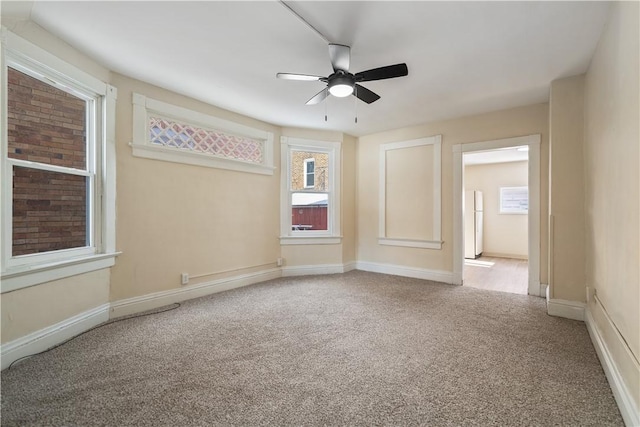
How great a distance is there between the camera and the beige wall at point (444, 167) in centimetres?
367

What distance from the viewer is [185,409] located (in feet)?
5.18

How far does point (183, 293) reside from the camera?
348 centimetres

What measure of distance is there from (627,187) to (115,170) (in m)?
3.98

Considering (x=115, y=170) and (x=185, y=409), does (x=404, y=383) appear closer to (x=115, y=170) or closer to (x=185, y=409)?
(x=185, y=409)

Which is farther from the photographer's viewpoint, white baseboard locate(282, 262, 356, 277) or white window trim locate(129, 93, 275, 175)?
white baseboard locate(282, 262, 356, 277)

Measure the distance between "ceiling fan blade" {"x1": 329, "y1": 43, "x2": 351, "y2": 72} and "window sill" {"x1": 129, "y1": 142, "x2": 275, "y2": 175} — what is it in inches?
82.3

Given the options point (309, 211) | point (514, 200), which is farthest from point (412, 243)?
point (514, 200)

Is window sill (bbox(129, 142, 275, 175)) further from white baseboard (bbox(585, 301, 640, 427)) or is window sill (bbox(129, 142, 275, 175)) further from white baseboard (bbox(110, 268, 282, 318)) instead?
white baseboard (bbox(585, 301, 640, 427))

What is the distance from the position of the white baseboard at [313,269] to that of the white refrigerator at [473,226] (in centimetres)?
342

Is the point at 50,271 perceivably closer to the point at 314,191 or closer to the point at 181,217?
the point at 181,217

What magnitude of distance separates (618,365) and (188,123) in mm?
4329

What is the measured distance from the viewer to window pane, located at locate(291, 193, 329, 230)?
4.88 meters

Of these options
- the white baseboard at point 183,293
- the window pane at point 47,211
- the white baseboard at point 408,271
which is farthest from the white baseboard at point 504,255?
the window pane at point 47,211

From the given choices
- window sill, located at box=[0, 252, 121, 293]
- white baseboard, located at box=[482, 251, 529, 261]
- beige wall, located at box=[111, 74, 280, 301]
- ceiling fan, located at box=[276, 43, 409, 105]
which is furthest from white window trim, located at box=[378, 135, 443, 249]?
window sill, located at box=[0, 252, 121, 293]
